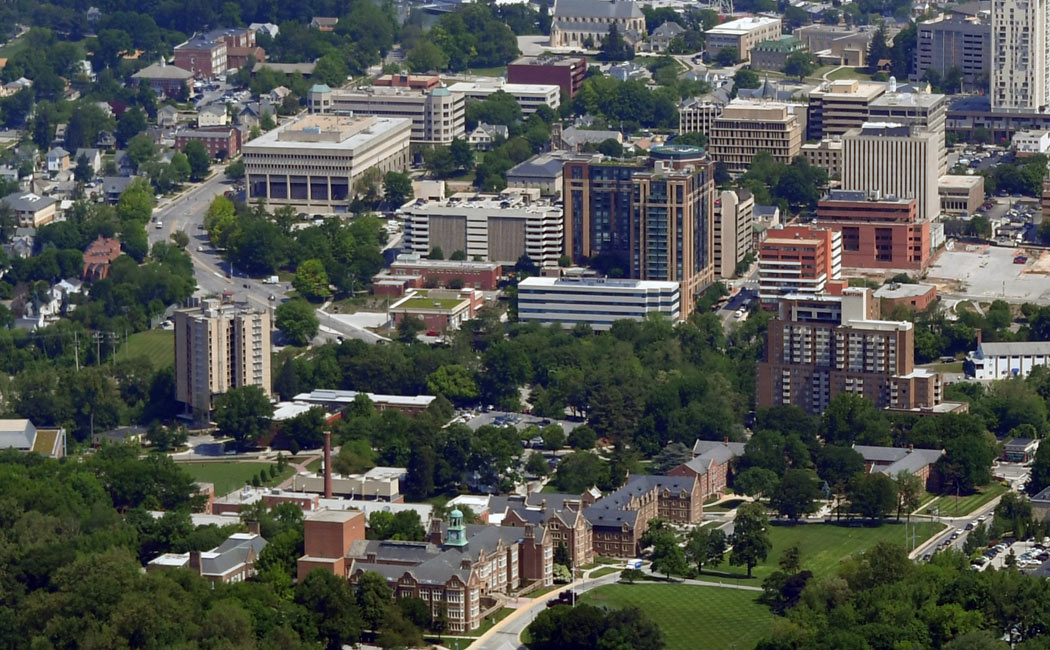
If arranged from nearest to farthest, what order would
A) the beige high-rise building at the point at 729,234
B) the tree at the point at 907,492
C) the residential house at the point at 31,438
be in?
1. the tree at the point at 907,492
2. the residential house at the point at 31,438
3. the beige high-rise building at the point at 729,234

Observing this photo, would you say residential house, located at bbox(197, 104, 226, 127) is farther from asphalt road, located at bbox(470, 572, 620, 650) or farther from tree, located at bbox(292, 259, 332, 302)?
asphalt road, located at bbox(470, 572, 620, 650)

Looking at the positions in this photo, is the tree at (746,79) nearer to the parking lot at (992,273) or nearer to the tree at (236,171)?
the tree at (236,171)

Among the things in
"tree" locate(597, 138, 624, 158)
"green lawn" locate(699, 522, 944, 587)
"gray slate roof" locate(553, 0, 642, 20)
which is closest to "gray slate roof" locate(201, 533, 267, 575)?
"green lawn" locate(699, 522, 944, 587)

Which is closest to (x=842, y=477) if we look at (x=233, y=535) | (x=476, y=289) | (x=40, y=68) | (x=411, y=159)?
(x=233, y=535)

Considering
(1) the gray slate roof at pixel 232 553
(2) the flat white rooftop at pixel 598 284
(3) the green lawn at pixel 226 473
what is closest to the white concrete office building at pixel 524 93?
(2) the flat white rooftop at pixel 598 284

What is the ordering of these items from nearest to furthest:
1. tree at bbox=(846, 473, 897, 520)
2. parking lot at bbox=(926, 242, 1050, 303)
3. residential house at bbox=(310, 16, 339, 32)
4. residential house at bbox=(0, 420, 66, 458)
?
tree at bbox=(846, 473, 897, 520)
residential house at bbox=(0, 420, 66, 458)
parking lot at bbox=(926, 242, 1050, 303)
residential house at bbox=(310, 16, 339, 32)
